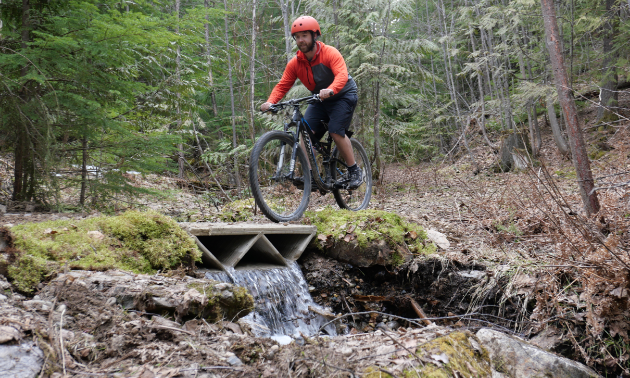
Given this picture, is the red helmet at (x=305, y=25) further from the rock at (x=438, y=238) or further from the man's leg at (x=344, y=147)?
the rock at (x=438, y=238)

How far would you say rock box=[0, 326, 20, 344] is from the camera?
174cm

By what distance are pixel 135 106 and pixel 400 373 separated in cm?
649

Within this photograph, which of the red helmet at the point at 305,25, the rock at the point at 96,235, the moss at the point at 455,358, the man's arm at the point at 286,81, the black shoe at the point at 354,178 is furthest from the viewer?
the black shoe at the point at 354,178

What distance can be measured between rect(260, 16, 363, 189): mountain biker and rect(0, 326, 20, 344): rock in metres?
3.38

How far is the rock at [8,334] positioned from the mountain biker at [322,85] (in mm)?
3383

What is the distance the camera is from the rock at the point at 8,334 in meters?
1.74

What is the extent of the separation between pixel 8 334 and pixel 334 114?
14.1 feet

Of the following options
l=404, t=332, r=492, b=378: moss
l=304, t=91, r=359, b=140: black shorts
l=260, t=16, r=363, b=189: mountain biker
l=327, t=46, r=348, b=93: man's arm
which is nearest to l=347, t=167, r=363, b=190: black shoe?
l=260, t=16, r=363, b=189: mountain biker

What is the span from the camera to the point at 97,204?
20.8 ft

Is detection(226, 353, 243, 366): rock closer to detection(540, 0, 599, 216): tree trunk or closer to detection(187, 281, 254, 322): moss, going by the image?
detection(187, 281, 254, 322): moss

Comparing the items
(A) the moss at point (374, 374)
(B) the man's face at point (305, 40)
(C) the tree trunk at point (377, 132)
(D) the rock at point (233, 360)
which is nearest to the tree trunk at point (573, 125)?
(B) the man's face at point (305, 40)

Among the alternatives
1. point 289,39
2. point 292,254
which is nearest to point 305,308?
point 292,254

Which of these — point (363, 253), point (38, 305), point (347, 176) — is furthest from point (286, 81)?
point (38, 305)

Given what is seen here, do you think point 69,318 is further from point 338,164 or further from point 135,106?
point 135,106
